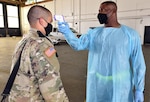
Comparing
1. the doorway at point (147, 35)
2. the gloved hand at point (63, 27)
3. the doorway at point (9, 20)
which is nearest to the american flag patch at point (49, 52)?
the gloved hand at point (63, 27)

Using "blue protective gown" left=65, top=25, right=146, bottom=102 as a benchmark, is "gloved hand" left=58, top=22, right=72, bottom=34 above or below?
above

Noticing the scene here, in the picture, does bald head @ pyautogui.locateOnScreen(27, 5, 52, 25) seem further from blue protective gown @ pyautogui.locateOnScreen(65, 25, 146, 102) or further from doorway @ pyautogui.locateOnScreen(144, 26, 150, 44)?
doorway @ pyautogui.locateOnScreen(144, 26, 150, 44)

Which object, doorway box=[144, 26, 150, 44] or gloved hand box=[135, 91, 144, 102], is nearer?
gloved hand box=[135, 91, 144, 102]

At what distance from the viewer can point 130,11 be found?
44.2 ft

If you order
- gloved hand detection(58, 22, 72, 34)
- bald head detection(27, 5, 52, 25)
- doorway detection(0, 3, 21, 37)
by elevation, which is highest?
doorway detection(0, 3, 21, 37)

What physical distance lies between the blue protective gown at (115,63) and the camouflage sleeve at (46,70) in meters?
0.64

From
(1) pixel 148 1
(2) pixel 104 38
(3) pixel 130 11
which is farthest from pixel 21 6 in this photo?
(2) pixel 104 38

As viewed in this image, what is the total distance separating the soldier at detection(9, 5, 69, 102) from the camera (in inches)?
39.6

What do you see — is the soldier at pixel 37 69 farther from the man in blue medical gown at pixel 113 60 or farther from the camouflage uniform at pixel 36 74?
the man in blue medical gown at pixel 113 60

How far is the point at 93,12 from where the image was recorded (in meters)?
15.8

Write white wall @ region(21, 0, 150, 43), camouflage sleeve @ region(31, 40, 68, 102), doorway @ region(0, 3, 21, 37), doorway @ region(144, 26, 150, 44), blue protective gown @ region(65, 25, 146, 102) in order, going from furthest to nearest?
doorway @ region(0, 3, 21, 37), white wall @ region(21, 0, 150, 43), doorway @ region(144, 26, 150, 44), blue protective gown @ region(65, 25, 146, 102), camouflage sleeve @ region(31, 40, 68, 102)

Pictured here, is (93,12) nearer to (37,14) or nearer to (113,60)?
(113,60)

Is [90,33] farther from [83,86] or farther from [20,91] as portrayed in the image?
[83,86]

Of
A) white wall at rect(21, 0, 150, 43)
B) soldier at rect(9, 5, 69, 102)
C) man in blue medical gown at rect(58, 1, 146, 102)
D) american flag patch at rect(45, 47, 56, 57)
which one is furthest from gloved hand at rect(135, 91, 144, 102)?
white wall at rect(21, 0, 150, 43)
